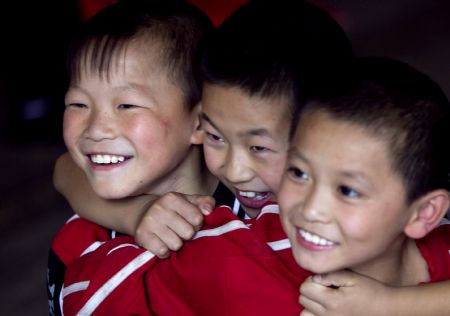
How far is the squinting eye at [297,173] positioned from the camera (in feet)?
3.87

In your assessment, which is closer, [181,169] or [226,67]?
[226,67]

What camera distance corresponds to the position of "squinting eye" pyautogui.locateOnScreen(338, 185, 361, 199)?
1.13 m

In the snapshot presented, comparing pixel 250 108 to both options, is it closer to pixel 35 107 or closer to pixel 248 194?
pixel 248 194

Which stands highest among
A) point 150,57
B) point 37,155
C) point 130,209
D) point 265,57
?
point 265,57

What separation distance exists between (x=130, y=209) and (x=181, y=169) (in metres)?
0.15

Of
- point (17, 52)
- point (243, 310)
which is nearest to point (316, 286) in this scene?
point (243, 310)

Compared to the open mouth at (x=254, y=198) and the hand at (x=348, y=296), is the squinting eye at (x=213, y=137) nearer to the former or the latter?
the open mouth at (x=254, y=198)

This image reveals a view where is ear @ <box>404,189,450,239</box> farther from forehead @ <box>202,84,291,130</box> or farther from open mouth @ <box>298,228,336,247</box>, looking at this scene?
forehead @ <box>202,84,291,130</box>

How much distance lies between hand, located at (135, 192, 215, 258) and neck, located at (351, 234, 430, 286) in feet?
0.96

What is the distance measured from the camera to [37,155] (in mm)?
3119

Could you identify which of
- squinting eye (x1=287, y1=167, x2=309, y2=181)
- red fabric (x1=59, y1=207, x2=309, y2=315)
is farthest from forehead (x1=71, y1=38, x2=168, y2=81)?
squinting eye (x1=287, y1=167, x2=309, y2=181)

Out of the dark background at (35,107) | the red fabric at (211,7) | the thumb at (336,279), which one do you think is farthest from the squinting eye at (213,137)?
the dark background at (35,107)

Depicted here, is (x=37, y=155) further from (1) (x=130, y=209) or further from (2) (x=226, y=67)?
(2) (x=226, y=67)

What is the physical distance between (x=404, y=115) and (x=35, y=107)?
229cm
